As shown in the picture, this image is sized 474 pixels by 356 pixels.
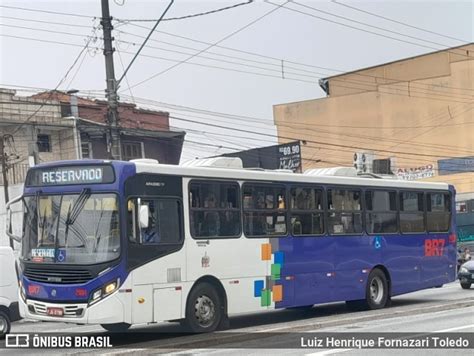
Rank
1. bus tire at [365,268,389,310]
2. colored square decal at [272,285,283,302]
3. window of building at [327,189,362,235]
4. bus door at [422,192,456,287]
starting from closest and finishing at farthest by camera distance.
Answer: colored square decal at [272,285,283,302]
window of building at [327,189,362,235]
bus tire at [365,268,389,310]
bus door at [422,192,456,287]

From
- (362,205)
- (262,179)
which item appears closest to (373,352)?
(262,179)

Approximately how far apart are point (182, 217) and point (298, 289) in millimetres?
3442

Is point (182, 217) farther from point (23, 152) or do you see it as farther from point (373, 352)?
point (23, 152)

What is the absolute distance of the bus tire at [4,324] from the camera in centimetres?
1434

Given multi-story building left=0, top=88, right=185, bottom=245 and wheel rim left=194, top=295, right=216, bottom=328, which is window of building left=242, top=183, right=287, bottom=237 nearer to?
wheel rim left=194, top=295, right=216, bottom=328

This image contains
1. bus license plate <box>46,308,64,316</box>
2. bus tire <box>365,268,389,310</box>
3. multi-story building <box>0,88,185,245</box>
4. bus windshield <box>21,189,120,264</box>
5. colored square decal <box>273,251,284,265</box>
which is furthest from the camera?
multi-story building <box>0,88,185,245</box>

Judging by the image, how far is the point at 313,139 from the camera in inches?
2665

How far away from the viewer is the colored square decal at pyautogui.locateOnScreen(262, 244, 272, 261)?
14117mm

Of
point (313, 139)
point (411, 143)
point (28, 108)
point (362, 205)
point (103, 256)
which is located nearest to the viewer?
point (103, 256)

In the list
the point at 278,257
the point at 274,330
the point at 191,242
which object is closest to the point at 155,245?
the point at 191,242

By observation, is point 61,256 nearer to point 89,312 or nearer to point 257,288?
point 89,312

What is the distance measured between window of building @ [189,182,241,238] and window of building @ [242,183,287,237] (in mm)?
280

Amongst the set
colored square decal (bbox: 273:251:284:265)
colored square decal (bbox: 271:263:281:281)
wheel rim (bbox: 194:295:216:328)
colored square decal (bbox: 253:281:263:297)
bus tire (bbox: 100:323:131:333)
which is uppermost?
colored square decal (bbox: 273:251:284:265)

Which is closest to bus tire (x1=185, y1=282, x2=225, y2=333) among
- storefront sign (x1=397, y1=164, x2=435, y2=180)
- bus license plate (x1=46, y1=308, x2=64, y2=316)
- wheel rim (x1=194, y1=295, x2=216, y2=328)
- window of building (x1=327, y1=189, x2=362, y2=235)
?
wheel rim (x1=194, y1=295, x2=216, y2=328)
